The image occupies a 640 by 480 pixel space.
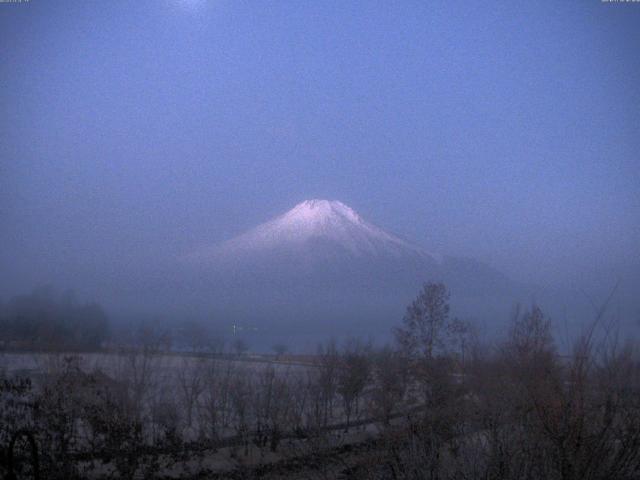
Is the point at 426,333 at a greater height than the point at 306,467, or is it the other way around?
the point at 426,333

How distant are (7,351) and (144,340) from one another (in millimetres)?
5686

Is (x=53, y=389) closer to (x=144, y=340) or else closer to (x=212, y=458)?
(x=212, y=458)

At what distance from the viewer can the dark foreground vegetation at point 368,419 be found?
6039 millimetres

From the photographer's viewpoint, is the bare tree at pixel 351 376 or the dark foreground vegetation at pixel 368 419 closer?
the dark foreground vegetation at pixel 368 419

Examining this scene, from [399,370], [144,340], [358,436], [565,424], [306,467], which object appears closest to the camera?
[565,424]

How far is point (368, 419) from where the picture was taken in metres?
28.9

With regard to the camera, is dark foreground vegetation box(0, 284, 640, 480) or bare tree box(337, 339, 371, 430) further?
bare tree box(337, 339, 371, 430)

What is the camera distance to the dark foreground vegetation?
6039 millimetres

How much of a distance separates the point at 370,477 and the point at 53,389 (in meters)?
6.88

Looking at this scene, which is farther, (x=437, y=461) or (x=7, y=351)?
(x=7, y=351)

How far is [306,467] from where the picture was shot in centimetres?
1908

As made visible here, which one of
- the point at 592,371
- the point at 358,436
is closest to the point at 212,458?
the point at 358,436

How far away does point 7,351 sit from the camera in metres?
24.9

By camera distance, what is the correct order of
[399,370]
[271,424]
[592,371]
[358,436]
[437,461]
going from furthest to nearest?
[399,370], [358,436], [271,424], [437,461], [592,371]
